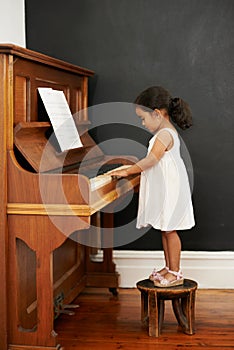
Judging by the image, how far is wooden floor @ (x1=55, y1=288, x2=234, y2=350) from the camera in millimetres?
3330

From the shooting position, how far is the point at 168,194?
3459 mm

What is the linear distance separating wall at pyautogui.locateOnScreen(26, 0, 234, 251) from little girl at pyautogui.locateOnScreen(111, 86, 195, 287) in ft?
2.76

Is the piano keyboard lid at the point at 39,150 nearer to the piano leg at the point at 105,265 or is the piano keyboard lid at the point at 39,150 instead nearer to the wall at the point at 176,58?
the piano leg at the point at 105,265

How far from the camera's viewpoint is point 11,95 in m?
2.95


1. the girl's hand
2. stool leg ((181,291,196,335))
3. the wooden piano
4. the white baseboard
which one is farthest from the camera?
→ the white baseboard

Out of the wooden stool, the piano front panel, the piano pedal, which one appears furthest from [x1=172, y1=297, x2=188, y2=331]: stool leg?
the piano front panel

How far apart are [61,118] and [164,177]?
0.61 metres

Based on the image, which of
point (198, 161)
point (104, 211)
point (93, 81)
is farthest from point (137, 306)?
point (93, 81)

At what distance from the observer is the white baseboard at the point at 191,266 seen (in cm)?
434

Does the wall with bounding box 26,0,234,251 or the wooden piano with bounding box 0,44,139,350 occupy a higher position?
the wall with bounding box 26,0,234,251

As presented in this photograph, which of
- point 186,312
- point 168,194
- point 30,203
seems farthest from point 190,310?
point 30,203

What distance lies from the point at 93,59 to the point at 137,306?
1.60m

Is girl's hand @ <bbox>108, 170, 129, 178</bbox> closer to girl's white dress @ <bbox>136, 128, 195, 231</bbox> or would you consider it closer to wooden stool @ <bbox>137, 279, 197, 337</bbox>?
girl's white dress @ <bbox>136, 128, 195, 231</bbox>

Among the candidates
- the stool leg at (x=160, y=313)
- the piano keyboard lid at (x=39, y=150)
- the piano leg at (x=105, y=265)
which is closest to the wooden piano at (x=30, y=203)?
the piano keyboard lid at (x=39, y=150)
